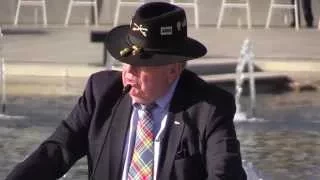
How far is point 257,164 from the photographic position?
8.17m

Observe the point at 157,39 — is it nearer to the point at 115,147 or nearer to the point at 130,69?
the point at 130,69

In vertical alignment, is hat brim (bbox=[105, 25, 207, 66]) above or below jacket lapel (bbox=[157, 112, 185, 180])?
above

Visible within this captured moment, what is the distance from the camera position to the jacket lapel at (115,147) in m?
2.93

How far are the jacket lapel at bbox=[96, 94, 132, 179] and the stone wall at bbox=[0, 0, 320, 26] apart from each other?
15.6m

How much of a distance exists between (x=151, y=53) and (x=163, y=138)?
262 mm

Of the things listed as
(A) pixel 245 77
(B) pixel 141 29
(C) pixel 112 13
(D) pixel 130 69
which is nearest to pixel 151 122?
(D) pixel 130 69

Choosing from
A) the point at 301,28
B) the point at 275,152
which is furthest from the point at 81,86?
the point at 301,28

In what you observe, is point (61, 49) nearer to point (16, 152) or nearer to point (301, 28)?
point (301, 28)

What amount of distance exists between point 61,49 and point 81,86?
2156 mm

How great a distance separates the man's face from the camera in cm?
287

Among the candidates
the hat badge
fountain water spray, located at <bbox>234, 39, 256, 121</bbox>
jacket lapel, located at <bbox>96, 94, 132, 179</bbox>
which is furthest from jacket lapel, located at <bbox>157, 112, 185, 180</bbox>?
fountain water spray, located at <bbox>234, 39, 256, 121</bbox>

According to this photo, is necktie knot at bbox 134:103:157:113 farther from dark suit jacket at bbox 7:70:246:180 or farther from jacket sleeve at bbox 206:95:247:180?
jacket sleeve at bbox 206:95:247:180

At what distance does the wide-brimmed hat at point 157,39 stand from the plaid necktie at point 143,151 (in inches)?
6.3

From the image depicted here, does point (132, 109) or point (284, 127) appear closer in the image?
point (132, 109)
